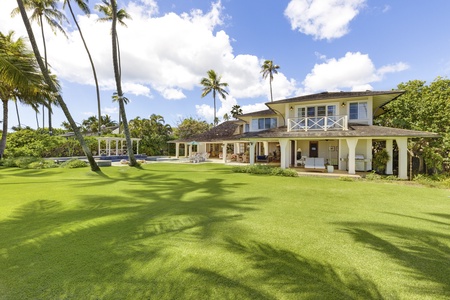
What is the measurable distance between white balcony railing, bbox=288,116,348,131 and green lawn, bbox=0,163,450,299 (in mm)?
9285

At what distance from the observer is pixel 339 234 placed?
14.4 feet

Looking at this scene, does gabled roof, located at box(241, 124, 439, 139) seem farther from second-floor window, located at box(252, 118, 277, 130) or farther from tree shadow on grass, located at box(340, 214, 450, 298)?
tree shadow on grass, located at box(340, 214, 450, 298)

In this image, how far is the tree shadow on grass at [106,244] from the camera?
2.68 m

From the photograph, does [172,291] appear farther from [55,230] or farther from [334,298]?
[55,230]

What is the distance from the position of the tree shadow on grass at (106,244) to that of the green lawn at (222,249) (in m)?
0.02

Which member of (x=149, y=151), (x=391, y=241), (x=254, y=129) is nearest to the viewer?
(x=391, y=241)

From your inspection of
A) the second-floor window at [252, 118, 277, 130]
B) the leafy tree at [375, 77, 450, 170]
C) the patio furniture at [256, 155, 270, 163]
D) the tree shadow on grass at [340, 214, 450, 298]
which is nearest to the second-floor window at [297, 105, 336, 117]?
the second-floor window at [252, 118, 277, 130]

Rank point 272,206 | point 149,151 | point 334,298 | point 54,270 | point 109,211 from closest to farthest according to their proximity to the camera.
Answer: point 334,298, point 54,270, point 109,211, point 272,206, point 149,151

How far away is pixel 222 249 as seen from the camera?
12.1 feet

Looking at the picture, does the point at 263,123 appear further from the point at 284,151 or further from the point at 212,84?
the point at 212,84

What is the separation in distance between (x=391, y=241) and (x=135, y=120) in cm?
3927

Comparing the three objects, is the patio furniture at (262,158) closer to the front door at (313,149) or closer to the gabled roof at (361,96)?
the front door at (313,149)

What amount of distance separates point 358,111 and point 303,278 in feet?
56.5

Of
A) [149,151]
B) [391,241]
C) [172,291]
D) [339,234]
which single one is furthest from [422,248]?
[149,151]
